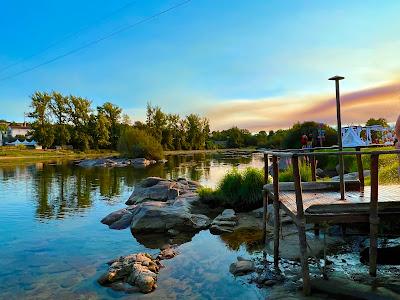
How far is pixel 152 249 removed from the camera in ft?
38.8

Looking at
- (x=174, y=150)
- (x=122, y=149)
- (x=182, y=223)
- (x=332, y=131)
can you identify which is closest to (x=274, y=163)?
(x=182, y=223)

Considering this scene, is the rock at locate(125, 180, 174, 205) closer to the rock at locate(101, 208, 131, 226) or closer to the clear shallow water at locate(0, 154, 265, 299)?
the clear shallow water at locate(0, 154, 265, 299)

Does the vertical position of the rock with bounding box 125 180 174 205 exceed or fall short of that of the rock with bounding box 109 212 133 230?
it exceeds it

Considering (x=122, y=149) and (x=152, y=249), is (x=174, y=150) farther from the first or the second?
(x=152, y=249)

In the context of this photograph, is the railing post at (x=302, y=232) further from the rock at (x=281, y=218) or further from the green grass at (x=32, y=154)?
the green grass at (x=32, y=154)

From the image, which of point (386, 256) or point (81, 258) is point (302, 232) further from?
point (81, 258)

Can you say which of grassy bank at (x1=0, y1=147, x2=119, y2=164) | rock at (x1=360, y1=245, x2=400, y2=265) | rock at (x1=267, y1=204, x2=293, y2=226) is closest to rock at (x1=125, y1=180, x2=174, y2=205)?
rock at (x1=267, y1=204, x2=293, y2=226)

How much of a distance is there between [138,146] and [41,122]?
33.5 meters

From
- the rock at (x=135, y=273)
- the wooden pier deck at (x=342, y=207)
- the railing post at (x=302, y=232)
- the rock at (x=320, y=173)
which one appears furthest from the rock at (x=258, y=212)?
the rock at (x=320, y=173)

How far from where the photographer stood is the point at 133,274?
895cm

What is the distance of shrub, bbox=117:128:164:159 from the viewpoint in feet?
213

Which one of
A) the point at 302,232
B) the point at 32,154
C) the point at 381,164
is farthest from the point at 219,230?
the point at 32,154

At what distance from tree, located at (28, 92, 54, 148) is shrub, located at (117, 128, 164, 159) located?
27061mm

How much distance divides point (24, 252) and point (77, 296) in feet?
14.9
